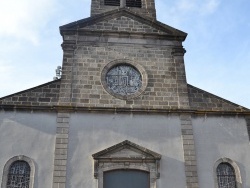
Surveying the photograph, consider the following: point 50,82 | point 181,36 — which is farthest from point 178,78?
point 50,82

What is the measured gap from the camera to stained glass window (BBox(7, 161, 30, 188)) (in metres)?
11.3

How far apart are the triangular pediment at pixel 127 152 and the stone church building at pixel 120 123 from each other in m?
0.03

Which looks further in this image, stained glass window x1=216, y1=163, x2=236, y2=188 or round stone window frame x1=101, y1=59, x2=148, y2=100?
round stone window frame x1=101, y1=59, x2=148, y2=100

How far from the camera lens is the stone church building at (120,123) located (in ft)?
38.2

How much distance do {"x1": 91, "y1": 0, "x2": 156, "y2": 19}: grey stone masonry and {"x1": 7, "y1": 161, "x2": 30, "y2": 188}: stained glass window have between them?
7.16m

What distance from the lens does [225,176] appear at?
39.8 ft

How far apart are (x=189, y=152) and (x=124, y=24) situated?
5.79m

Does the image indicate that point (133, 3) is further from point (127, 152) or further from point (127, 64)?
point (127, 152)

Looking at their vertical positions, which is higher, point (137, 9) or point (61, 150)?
point (137, 9)

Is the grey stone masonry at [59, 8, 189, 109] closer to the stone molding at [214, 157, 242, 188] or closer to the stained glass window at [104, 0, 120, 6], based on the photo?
the stained glass window at [104, 0, 120, 6]

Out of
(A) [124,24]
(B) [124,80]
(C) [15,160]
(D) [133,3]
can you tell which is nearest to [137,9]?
(D) [133,3]

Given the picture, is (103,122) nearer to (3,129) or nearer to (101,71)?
(101,71)

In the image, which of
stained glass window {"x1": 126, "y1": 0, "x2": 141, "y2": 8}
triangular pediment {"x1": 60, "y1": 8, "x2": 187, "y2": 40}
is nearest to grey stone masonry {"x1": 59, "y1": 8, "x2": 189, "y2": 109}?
triangular pediment {"x1": 60, "y1": 8, "x2": 187, "y2": 40}

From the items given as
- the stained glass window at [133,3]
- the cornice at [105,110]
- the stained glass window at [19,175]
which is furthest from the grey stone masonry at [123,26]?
the stained glass window at [19,175]
